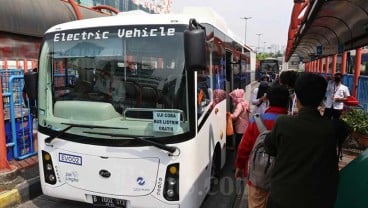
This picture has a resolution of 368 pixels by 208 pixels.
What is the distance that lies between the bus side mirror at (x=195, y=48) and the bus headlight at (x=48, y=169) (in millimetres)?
2005

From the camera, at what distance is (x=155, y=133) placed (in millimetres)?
3475

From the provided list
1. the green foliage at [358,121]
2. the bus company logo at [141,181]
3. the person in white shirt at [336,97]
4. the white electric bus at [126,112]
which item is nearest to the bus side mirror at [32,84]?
the white electric bus at [126,112]

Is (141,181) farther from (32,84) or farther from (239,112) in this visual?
(239,112)

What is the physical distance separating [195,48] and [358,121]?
5832 mm

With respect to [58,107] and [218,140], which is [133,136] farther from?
[218,140]

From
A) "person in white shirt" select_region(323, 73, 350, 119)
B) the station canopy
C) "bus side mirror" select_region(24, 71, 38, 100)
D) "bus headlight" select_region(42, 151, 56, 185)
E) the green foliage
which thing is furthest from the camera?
"person in white shirt" select_region(323, 73, 350, 119)

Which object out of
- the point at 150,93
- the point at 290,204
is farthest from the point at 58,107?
the point at 290,204

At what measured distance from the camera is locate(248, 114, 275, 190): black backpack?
2924 millimetres

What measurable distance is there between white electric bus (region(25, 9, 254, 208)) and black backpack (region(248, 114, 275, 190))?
0.70 m

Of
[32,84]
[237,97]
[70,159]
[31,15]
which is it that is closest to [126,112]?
[70,159]

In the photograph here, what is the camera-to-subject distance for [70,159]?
377 cm

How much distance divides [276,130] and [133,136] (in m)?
1.63

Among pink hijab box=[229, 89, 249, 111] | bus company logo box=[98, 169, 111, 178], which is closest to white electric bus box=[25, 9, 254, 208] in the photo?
bus company logo box=[98, 169, 111, 178]

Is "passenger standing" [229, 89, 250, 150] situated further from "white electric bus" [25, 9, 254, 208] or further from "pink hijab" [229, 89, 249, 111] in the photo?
"white electric bus" [25, 9, 254, 208]
